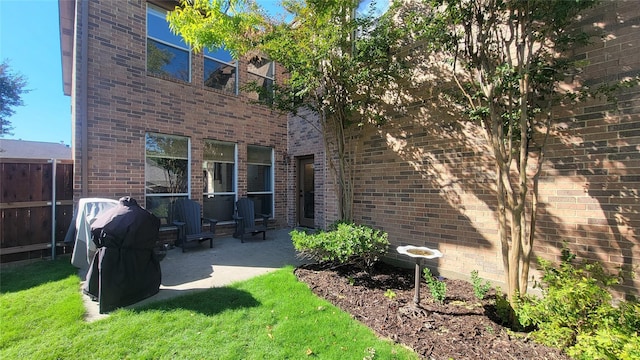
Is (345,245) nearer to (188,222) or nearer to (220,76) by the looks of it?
(188,222)

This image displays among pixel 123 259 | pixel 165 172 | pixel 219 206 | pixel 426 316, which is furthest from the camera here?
pixel 219 206

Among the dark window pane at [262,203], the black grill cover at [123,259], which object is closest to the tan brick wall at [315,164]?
the dark window pane at [262,203]

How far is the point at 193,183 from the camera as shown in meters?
6.74

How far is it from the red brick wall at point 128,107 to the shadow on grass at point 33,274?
1.31 meters

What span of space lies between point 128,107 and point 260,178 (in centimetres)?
369

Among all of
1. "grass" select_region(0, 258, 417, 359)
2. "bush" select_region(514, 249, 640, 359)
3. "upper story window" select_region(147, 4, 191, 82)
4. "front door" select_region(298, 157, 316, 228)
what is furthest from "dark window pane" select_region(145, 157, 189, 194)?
"bush" select_region(514, 249, 640, 359)

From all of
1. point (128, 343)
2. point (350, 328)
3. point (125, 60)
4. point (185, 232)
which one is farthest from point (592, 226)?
point (125, 60)

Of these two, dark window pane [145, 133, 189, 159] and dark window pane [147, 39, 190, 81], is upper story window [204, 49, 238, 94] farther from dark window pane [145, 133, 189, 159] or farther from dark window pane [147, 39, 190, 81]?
dark window pane [145, 133, 189, 159]

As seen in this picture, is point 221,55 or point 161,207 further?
point 221,55

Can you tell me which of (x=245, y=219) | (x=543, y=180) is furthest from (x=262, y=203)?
(x=543, y=180)

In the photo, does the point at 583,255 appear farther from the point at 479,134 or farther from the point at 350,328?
the point at 350,328

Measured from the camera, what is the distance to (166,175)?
648 cm

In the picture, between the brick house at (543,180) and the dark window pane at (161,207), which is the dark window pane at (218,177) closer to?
the dark window pane at (161,207)

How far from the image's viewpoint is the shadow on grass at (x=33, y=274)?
3.88 metres
